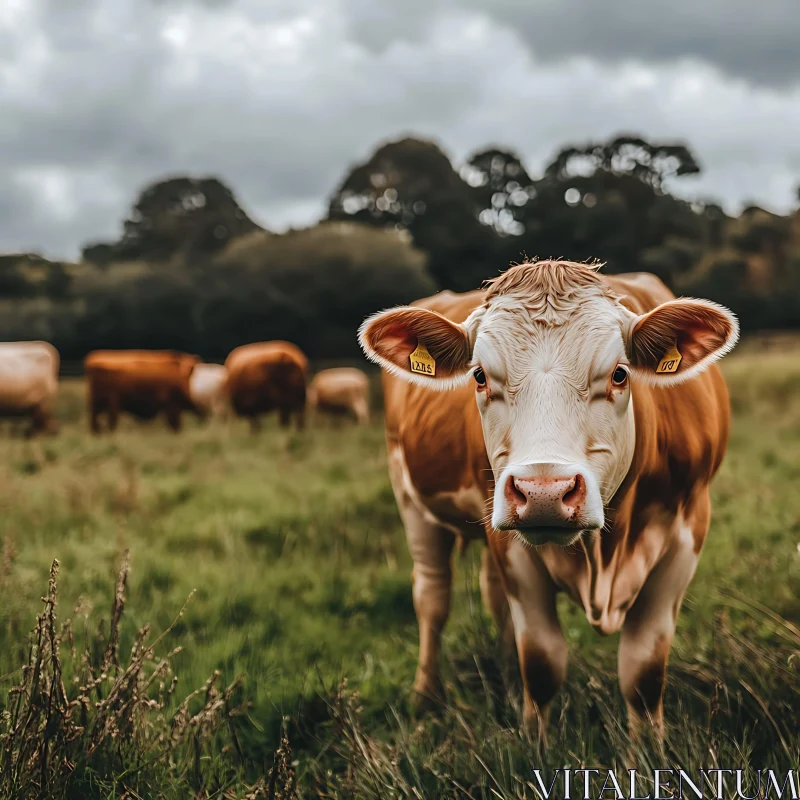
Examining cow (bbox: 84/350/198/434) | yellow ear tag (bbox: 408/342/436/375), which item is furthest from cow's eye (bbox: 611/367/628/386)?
cow (bbox: 84/350/198/434)

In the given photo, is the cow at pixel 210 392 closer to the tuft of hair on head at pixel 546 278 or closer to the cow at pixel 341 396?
the cow at pixel 341 396

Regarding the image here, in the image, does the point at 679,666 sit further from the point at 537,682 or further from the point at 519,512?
the point at 519,512

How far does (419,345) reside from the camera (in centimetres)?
252

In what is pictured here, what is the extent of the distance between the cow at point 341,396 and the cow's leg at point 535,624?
1281 centimetres

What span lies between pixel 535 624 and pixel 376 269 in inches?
640

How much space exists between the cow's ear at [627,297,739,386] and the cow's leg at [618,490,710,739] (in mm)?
676

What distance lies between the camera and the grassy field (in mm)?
2312

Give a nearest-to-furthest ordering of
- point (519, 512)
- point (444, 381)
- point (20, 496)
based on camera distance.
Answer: point (519, 512)
point (444, 381)
point (20, 496)

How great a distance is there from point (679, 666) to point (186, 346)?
58.8 ft

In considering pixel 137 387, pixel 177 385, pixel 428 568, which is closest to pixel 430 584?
pixel 428 568

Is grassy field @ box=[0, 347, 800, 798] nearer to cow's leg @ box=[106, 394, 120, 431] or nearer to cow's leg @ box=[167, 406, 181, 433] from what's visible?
cow's leg @ box=[106, 394, 120, 431]

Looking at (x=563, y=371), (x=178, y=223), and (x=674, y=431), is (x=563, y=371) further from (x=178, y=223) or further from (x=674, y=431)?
(x=178, y=223)

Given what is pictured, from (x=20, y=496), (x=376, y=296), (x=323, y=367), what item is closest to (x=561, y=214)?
(x=376, y=296)

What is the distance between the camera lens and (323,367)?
Answer: 64.1 feet
